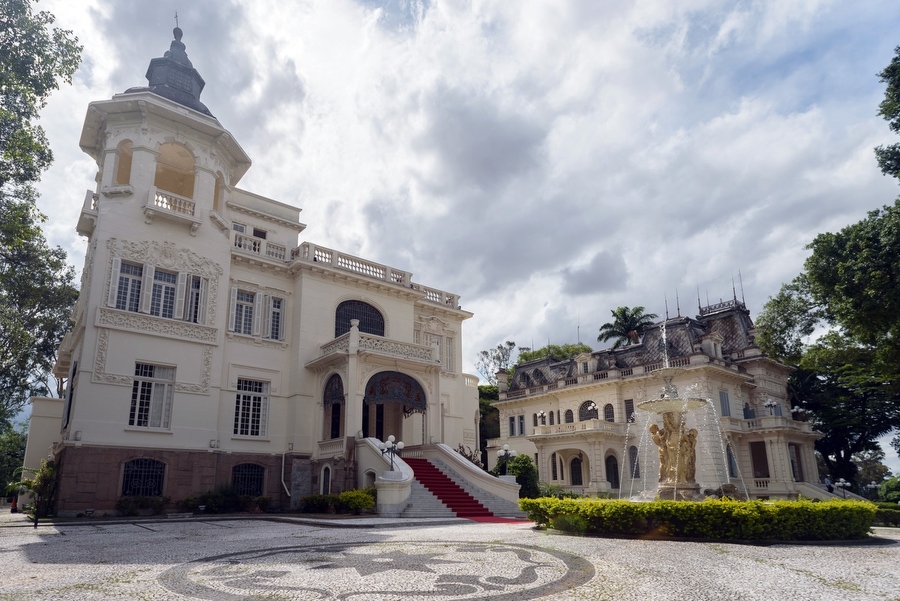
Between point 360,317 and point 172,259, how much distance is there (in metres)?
9.03

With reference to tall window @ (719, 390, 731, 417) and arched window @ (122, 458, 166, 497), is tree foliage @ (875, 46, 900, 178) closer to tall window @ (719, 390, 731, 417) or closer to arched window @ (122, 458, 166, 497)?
tall window @ (719, 390, 731, 417)

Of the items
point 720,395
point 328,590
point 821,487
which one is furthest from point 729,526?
point 821,487

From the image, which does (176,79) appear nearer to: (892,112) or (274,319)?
(274,319)

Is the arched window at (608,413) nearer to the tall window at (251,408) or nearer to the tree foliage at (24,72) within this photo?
the tall window at (251,408)

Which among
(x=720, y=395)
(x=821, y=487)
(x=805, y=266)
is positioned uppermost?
(x=805, y=266)

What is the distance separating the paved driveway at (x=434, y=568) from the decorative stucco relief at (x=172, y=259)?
1266 centimetres

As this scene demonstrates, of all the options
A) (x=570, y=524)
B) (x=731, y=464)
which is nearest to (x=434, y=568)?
(x=570, y=524)

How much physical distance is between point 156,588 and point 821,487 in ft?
136

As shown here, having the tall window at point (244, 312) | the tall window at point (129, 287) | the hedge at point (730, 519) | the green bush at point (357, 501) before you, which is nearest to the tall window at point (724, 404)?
the green bush at point (357, 501)

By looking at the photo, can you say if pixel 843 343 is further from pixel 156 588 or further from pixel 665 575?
pixel 156 588

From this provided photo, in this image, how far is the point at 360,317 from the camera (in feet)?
99.4

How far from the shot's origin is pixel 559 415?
151ft

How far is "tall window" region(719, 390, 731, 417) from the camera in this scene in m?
38.9

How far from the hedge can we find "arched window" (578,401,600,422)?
30.7 m
